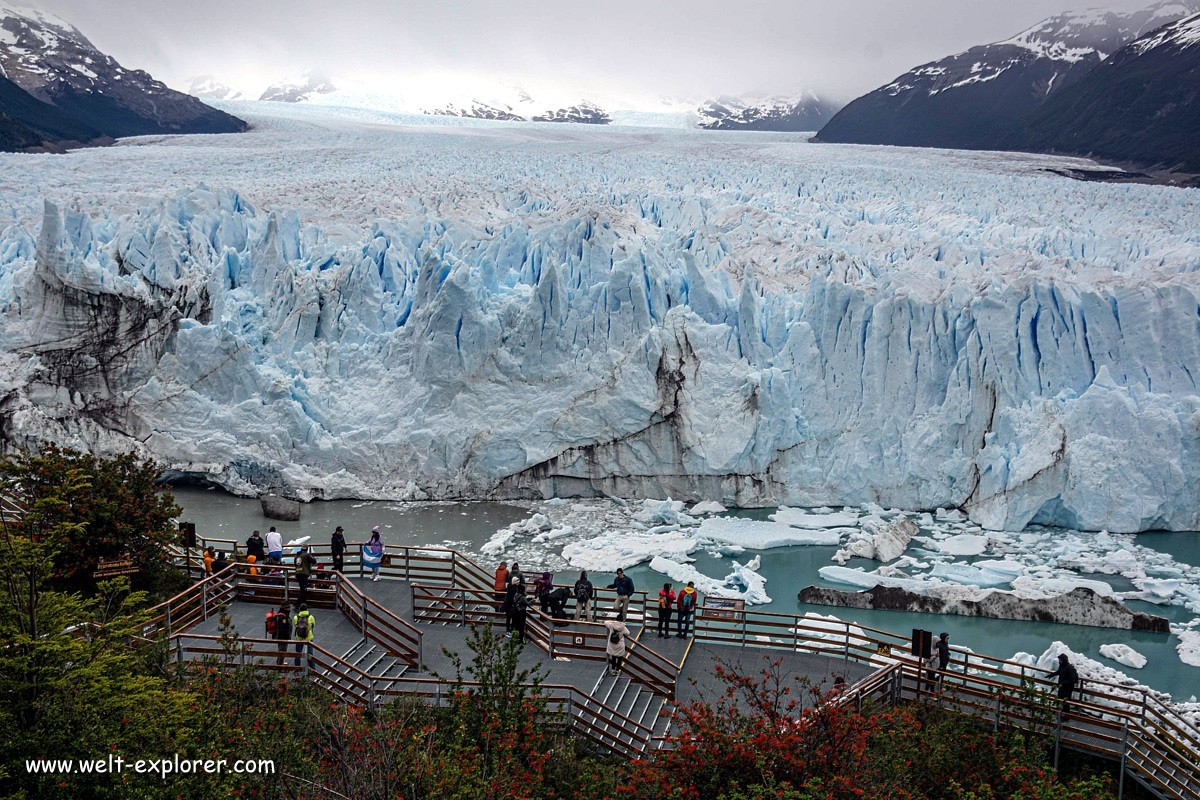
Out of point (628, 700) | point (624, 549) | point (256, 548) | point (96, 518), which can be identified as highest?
point (96, 518)

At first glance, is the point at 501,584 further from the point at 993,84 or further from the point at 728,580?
the point at 993,84

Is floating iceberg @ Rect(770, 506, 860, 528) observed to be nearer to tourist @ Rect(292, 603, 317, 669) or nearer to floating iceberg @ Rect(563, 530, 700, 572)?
floating iceberg @ Rect(563, 530, 700, 572)

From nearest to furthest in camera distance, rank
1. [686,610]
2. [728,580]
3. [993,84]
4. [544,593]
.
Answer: [544,593]
[686,610]
[728,580]
[993,84]

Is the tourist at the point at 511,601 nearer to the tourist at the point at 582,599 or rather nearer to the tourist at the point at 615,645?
the tourist at the point at 582,599

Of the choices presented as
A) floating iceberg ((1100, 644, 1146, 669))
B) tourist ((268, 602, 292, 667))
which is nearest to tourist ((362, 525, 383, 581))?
tourist ((268, 602, 292, 667))

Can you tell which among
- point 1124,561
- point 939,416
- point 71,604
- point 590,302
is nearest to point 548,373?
point 590,302

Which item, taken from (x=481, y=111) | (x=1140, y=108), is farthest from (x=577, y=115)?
(x=1140, y=108)
